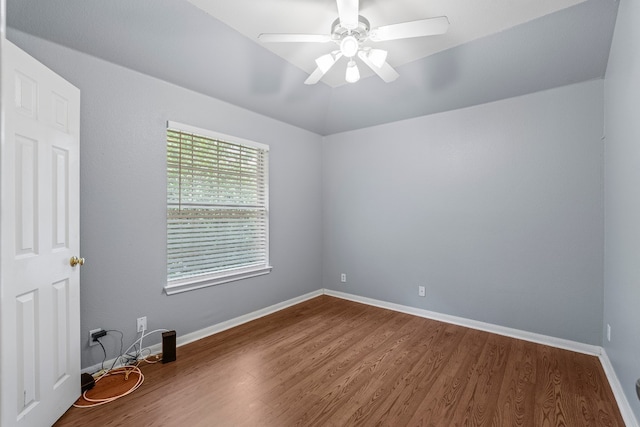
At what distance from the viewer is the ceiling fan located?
1968 mm

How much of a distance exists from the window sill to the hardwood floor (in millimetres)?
527

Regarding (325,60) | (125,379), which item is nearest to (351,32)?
(325,60)

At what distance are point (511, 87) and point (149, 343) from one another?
4.11 m

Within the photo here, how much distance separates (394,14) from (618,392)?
3.13 m

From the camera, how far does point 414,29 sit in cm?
205

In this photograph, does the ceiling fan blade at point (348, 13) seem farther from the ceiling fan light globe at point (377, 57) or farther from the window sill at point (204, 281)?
the window sill at point (204, 281)

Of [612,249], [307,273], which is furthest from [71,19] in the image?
[612,249]

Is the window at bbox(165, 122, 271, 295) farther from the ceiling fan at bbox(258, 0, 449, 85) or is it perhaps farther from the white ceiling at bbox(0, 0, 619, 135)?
the ceiling fan at bbox(258, 0, 449, 85)

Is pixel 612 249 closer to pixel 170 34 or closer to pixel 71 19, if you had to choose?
pixel 170 34

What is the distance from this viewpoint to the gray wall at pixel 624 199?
181 centimetres

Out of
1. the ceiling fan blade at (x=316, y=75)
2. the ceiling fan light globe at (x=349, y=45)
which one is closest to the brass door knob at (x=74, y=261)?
the ceiling fan blade at (x=316, y=75)

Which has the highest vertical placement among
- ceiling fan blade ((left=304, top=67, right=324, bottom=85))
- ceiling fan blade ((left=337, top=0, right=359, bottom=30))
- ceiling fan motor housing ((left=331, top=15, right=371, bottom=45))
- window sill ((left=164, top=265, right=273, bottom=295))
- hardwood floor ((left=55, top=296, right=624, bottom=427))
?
ceiling fan motor housing ((left=331, top=15, right=371, bottom=45))

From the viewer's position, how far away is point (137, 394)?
2.20 m

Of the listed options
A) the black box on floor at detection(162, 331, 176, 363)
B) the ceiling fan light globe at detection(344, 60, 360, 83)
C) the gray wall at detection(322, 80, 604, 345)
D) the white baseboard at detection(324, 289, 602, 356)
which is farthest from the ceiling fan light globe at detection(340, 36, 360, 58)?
the white baseboard at detection(324, 289, 602, 356)
